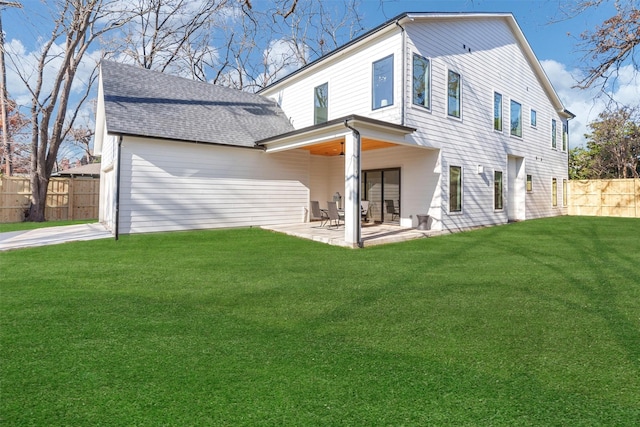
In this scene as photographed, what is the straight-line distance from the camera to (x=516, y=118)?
14.2 meters

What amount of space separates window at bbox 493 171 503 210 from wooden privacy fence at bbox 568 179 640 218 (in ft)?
25.3

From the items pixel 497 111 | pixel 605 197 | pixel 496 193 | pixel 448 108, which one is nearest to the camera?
pixel 448 108

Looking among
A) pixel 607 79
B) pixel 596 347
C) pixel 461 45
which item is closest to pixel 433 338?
pixel 596 347

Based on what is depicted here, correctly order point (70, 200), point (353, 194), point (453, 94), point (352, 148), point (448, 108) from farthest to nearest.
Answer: point (70, 200) → point (453, 94) → point (448, 108) → point (352, 148) → point (353, 194)

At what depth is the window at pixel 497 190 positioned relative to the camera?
12.8m

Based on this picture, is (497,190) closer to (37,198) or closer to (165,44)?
(37,198)

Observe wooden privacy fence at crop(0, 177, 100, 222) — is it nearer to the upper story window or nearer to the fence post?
the fence post

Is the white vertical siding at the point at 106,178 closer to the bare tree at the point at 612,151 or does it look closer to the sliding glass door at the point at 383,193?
the sliding glass door at the point at 383,193

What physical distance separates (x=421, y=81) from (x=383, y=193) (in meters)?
3.85

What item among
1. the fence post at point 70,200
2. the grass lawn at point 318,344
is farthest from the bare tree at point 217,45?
the grass lawn at point 318,344

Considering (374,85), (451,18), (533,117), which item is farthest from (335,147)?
(533,117)

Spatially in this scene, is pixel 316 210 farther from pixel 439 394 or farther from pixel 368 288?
pixel 439 394

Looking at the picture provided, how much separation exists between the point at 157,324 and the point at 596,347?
12.6ft

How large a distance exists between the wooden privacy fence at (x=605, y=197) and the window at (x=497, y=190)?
7.71m
